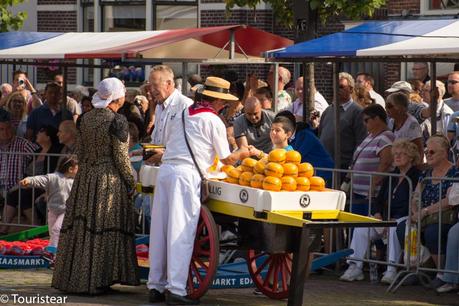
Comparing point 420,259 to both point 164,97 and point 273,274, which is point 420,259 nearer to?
point 273,274

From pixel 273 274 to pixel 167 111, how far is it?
1632 mm

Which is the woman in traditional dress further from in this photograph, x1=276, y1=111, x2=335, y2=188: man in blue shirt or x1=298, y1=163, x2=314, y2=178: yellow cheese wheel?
x1=276, y1=111, x2=335, y2=188: man in blue shirt

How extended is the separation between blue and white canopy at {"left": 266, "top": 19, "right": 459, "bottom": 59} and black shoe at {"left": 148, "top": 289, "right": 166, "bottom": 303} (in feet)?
9.35

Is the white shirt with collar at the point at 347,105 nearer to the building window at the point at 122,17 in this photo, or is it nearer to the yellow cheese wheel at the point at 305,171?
the yellow cheese wheel at the point at 305,171

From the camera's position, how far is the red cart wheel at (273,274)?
11.1 meters

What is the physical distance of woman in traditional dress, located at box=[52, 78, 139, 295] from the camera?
10945 millimetres

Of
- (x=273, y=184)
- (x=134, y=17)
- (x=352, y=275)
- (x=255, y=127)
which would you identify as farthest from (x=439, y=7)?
(x=273, y=184)

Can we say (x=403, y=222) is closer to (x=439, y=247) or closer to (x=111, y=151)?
(x=439, y=247)

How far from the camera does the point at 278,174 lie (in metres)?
10.1

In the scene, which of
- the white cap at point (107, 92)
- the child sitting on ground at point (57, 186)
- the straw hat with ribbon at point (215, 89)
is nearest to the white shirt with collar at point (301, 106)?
the child sitting on ground at point (57, 186)

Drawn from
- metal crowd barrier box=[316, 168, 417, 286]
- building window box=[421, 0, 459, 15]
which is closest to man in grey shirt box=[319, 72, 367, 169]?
metal crowd barrier box=[316, 168, 417, 286]

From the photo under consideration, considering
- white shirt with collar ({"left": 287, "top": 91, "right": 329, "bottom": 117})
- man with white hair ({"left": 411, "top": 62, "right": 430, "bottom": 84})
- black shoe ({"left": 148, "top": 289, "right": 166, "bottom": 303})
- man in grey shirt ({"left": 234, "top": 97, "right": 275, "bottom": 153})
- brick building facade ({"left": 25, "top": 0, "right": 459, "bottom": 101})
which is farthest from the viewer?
brick building facade ({"left": 25, "top": 0, "right": 459, "bottom": 101})

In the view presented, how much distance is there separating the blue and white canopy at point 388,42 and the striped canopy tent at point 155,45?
2413 millimetres

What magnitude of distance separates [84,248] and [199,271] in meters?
1.00
